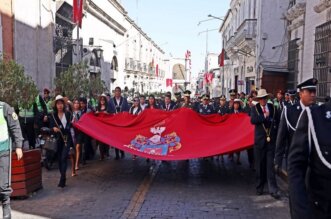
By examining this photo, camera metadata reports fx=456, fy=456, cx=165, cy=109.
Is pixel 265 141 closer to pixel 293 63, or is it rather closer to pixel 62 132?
pixel 62 132

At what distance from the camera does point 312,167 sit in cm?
292

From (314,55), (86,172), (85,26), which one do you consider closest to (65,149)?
(86,172)

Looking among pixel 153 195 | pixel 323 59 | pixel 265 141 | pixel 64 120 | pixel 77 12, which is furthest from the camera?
pixel 77 12

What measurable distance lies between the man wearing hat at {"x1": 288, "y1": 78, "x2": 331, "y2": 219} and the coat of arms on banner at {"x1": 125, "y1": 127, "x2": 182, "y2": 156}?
6536 mm

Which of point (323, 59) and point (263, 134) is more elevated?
point (323, 59)

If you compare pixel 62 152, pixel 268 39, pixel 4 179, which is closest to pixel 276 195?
pixel 62 152

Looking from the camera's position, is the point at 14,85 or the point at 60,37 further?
the point at 60,37

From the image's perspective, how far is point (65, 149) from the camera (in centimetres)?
883

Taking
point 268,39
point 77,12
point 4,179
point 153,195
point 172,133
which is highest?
point 77,12

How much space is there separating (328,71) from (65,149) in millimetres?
8007

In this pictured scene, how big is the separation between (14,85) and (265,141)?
5259 mm

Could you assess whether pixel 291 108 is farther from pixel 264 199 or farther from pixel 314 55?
pixel 314 55

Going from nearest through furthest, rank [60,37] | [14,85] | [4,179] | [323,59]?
[4,179] < [14,85] < [323,59] < [60,37]

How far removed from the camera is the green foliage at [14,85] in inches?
372
